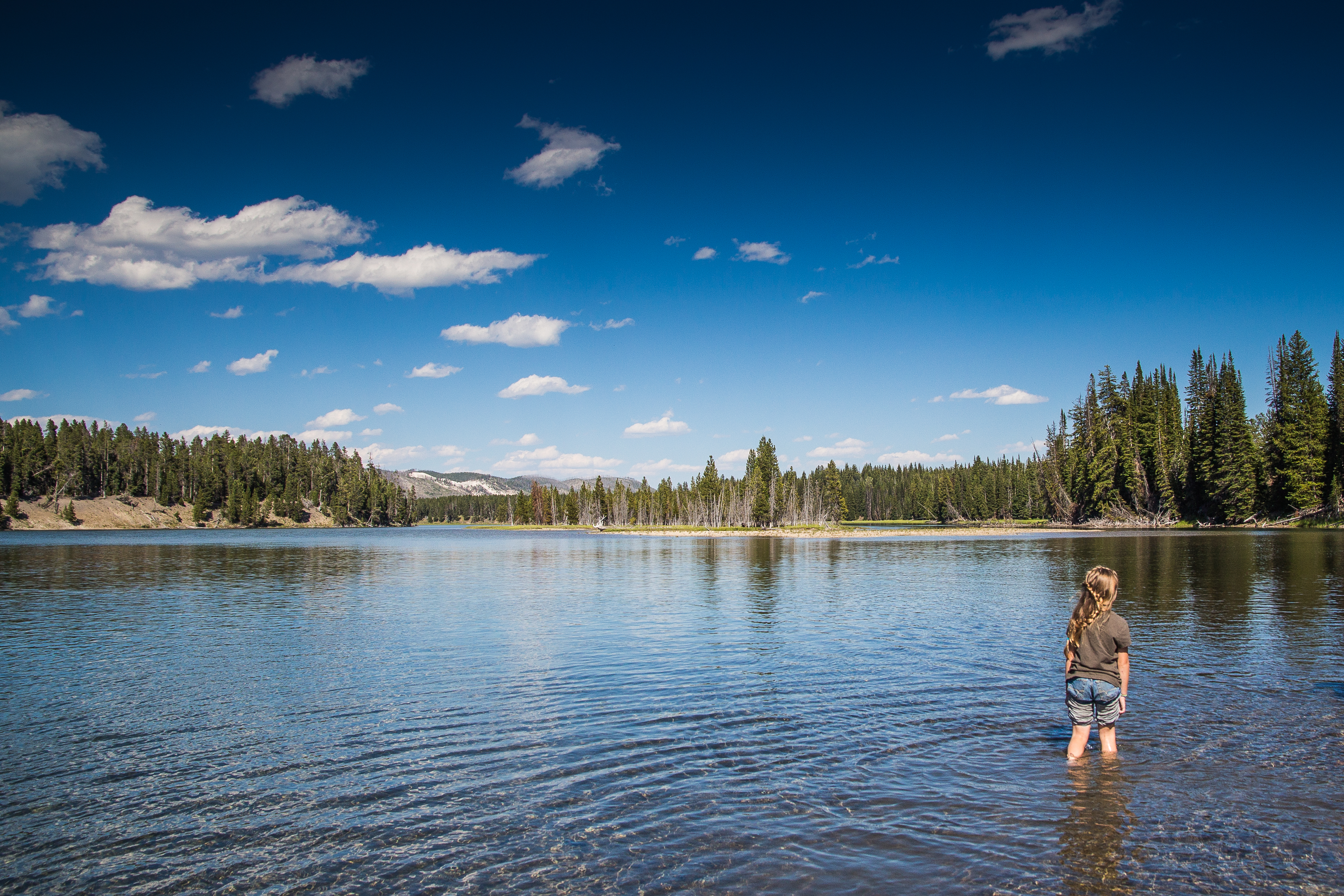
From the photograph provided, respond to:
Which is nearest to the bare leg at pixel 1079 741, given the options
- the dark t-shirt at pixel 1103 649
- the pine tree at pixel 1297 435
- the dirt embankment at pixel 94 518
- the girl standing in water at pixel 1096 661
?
the girl standing in water at pixel 1096 661

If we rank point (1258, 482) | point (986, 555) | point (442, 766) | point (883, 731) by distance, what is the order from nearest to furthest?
point (442, 766) → point (883, 731) → point (986, 555) → point (1258, 482)

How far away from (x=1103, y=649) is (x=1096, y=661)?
219mm

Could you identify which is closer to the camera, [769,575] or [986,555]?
[769,575]

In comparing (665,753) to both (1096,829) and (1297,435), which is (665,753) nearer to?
(1096,829)

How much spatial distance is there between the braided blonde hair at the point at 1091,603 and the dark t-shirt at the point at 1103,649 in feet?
0.20

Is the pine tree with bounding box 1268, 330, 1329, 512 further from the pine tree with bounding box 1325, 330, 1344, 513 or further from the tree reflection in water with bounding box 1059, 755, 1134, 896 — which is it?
the tree reflection in water with bounding box 1059, 755, 1134, 896

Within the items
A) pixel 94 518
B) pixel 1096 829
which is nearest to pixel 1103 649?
pixel 1096 829

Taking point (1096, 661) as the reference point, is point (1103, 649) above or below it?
above

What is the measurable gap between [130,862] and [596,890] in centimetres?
560

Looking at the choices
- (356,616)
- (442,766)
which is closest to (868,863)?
(442,766)

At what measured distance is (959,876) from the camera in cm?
783

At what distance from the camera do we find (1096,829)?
8.93 m

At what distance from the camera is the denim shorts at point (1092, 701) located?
35.8ft

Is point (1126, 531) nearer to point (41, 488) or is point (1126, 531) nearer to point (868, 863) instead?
point (868, 863)
